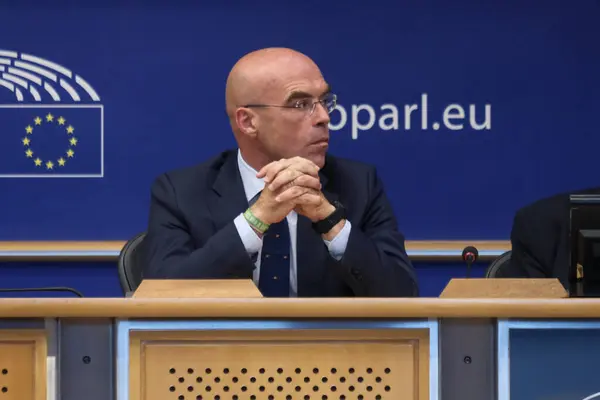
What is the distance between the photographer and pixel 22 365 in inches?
73.3

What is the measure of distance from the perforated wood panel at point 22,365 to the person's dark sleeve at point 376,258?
0.89 m

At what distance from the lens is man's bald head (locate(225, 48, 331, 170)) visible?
2.73 meters

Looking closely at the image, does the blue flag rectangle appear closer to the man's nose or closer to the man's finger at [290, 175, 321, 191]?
the man's nose

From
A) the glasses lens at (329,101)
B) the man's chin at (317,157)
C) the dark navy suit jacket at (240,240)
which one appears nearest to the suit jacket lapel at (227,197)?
the dark navy suit jacket at (240,240)

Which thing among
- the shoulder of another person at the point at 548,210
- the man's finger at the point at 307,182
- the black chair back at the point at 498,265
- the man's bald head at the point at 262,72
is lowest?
the black chair back at the point at 498,265

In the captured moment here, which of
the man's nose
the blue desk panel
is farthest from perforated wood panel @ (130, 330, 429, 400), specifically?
the man's nose

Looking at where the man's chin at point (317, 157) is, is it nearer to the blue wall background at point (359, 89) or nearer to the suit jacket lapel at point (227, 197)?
the suit jacket lapel at point (227, 197)

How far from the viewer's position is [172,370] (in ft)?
6.18

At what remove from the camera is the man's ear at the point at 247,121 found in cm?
278

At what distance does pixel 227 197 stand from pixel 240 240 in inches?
11.2

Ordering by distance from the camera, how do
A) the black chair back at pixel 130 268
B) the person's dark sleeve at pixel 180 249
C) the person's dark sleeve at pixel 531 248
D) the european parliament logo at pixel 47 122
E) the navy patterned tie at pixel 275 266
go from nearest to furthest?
the person's dark sleeve at pixel 180 249, the navy patterned tie at pixel 275 266, the person's dark sleeve at pixel 531 248, the black chair back at pixel 130 268, the european parliament logo at pixel 47 122

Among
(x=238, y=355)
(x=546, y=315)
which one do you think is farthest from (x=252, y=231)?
(x=546, y=315)

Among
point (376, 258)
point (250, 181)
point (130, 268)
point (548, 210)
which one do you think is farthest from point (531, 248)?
point (130, 268)

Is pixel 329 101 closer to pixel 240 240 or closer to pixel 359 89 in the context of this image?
pixel 240 240
